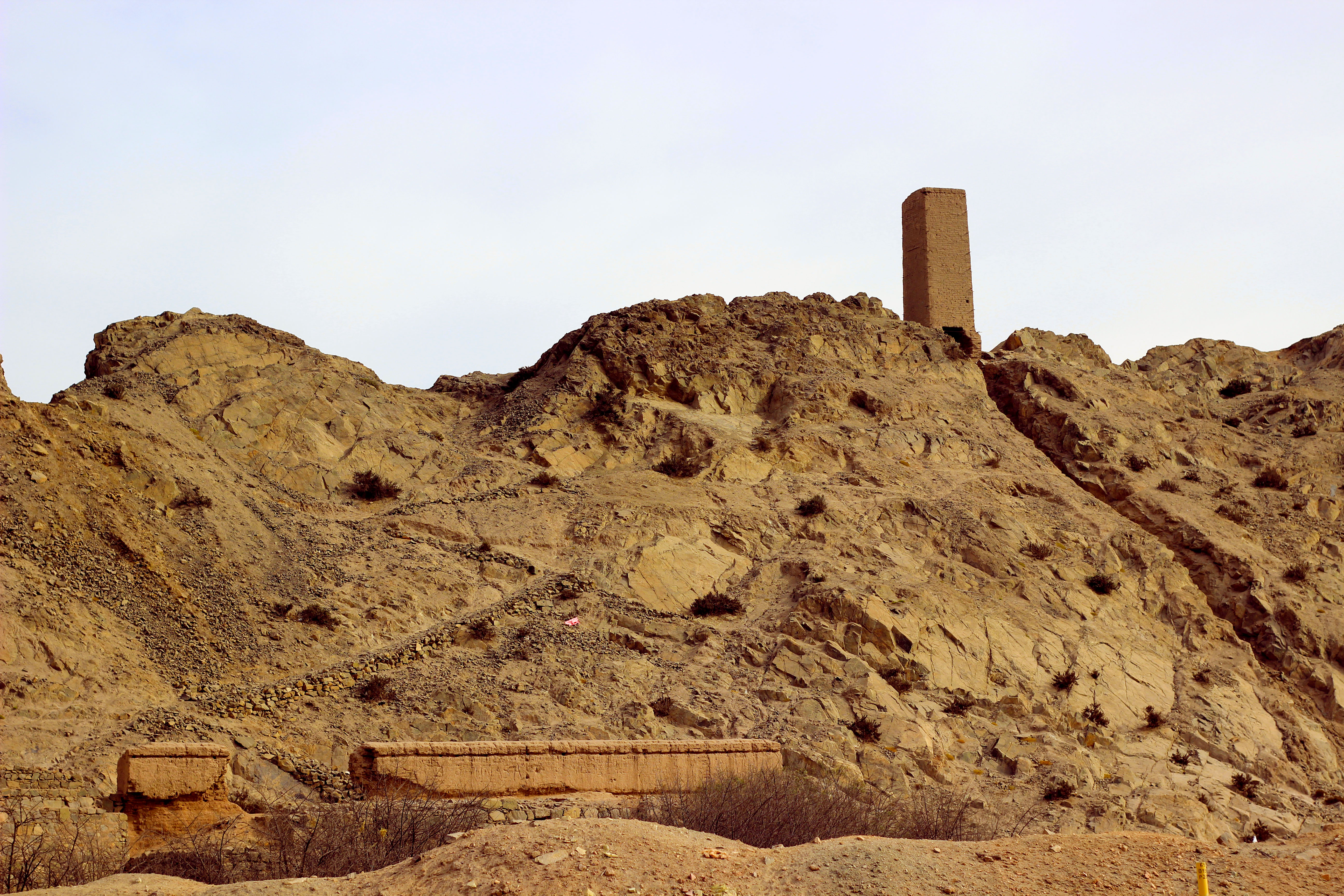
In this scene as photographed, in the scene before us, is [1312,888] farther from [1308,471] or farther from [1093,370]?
[1093,370]

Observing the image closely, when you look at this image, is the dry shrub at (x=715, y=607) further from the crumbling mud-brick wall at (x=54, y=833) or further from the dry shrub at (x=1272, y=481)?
the dry shrub at (x=1272, y=481)

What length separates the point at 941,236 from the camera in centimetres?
2583

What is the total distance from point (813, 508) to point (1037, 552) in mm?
4041

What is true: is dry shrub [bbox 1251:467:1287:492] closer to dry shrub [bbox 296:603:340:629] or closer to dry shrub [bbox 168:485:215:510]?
dry shrub [bbox 296:603:340:629]

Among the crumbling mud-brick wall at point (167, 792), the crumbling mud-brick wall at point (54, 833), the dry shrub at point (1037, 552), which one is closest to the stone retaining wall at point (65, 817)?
the crumbling mud-brick wall at point (54, 833)

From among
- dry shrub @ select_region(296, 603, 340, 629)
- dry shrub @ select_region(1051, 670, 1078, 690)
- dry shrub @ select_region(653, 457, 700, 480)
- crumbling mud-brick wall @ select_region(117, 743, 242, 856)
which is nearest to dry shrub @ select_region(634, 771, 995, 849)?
A: crumbling mud-brick wall @ select_region(117, 743, 242, 856)

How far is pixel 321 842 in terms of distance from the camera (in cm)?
882

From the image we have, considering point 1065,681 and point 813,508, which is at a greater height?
point 813,508

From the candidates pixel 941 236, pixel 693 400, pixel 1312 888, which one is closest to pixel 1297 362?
pixel 941 236

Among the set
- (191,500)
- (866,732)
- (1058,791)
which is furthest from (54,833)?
(1058,791)

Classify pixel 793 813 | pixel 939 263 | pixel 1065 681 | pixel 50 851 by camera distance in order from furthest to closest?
1. pixel 939 263
2. pixel 1065 681
3. pixel 793 813
4. pixel 50 851

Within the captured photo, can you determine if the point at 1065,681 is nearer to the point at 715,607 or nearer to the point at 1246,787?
the point at 1246,787

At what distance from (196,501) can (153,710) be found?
16.2 feet

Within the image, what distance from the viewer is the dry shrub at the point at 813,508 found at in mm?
20094
